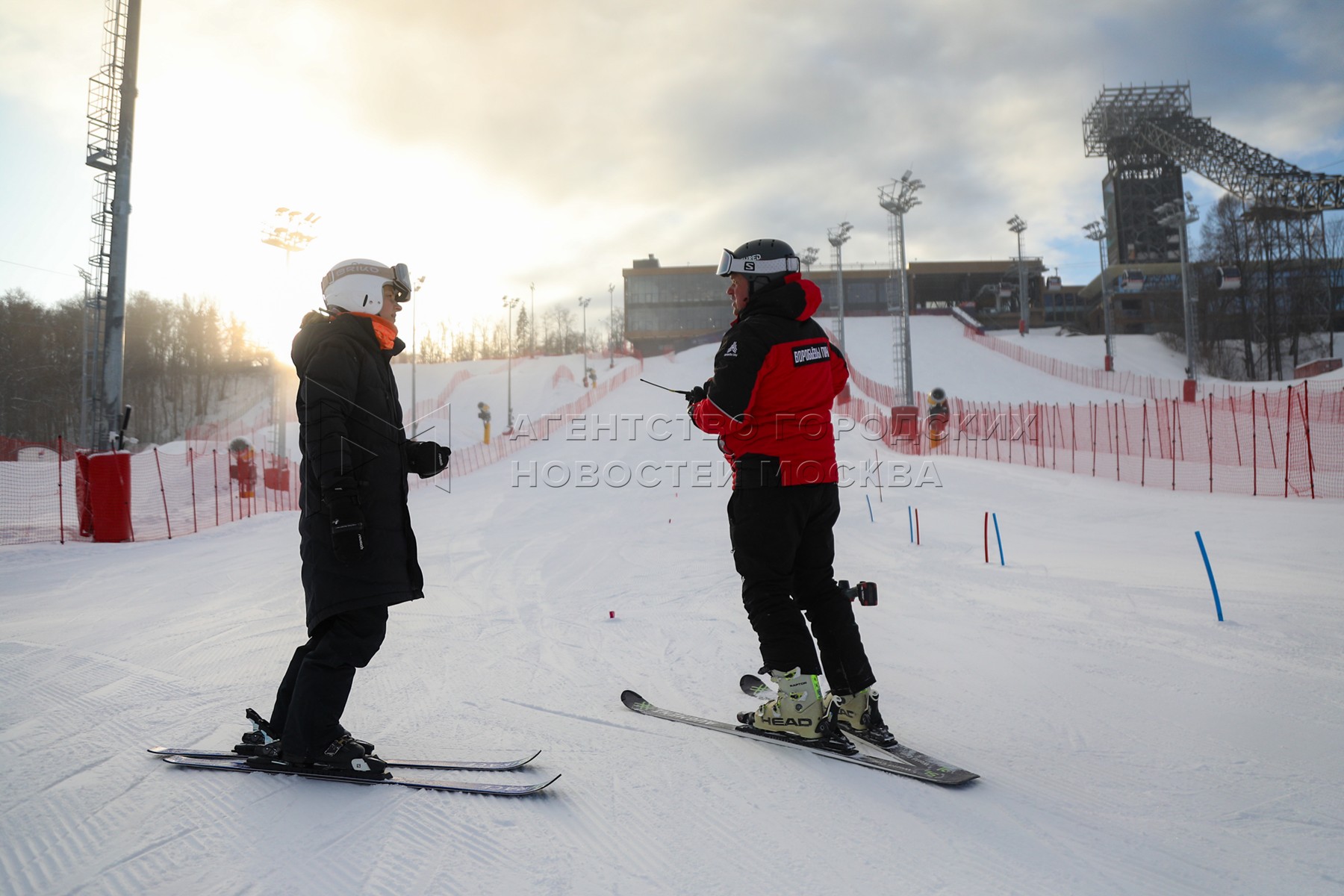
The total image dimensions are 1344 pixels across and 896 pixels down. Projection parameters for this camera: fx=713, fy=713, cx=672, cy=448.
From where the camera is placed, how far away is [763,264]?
3006 millimetres

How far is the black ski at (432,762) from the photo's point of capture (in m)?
2.65

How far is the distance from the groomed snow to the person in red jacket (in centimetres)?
26

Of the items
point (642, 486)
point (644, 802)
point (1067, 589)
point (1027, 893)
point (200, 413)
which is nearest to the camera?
point (1027, 893)

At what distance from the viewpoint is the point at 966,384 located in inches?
1499

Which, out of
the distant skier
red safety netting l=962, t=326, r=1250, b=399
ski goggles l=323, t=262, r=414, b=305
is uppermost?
red safety netting l=962, t=326, r=1250, b=399

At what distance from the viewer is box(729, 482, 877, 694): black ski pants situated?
2848mm

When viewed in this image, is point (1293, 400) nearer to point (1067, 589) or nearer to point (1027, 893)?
point (1067, 589)

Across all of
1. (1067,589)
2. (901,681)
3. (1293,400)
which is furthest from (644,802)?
(1293,400)

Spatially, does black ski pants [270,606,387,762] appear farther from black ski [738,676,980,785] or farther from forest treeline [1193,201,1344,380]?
forest treeline [1193,201,1344,380]

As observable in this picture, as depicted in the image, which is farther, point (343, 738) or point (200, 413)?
point (200, 413)

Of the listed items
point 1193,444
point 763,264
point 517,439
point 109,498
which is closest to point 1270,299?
point 1193,444

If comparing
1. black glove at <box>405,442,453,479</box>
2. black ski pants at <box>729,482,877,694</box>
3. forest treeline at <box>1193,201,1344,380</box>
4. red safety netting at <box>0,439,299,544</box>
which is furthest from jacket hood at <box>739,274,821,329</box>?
forest treeline at <box>1193,201,1344,380</box>

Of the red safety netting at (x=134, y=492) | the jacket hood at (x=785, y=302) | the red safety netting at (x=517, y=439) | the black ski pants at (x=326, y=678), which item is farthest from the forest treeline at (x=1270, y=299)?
the black ski pants at (x=326, y=678)

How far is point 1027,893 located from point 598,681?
2441 mm
